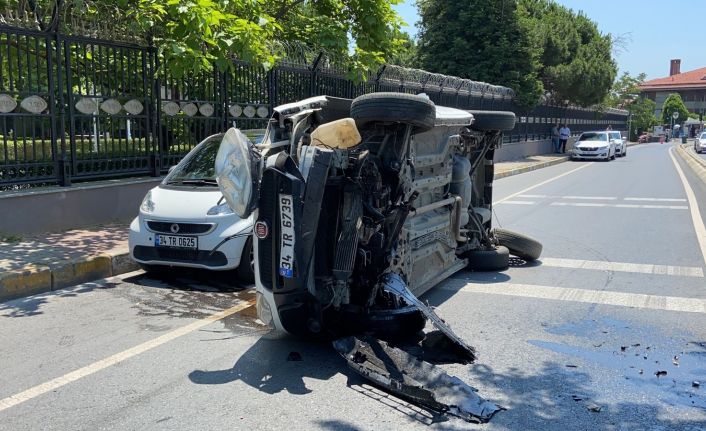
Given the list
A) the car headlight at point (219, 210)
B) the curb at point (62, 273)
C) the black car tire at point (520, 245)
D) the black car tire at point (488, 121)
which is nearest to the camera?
the curb at point (62, 273)

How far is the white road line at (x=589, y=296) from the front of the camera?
6020 millimetres

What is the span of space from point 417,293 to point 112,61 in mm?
6430

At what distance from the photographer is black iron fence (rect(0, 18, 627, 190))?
8.25m

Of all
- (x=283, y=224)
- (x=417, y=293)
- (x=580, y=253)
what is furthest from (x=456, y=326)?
(x=580, y=253)

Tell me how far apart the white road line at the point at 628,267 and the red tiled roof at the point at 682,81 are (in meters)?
109

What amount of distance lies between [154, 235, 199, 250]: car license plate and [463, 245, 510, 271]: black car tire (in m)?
3.17

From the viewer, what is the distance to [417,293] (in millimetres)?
5828

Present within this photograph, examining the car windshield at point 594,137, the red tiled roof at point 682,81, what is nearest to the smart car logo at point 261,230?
the car windshield at point 594,137

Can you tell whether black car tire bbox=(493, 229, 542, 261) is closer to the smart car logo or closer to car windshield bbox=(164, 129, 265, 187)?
car windshield bbox=(164, 129, 265, 187)

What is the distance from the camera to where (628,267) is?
7656 millimetres

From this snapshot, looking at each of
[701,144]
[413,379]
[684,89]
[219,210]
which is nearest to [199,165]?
[219,210]

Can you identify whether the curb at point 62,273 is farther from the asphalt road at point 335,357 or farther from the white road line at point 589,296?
the white road line at point 589,296

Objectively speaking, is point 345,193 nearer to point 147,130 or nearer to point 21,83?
point 21,83

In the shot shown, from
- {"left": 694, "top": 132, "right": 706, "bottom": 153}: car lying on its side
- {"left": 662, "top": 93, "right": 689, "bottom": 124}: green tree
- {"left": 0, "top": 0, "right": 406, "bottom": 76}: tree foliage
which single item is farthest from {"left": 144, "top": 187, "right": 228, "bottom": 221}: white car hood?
{"left": 662, "top": 93, "right": 689, "bottom": 124}: green tree
